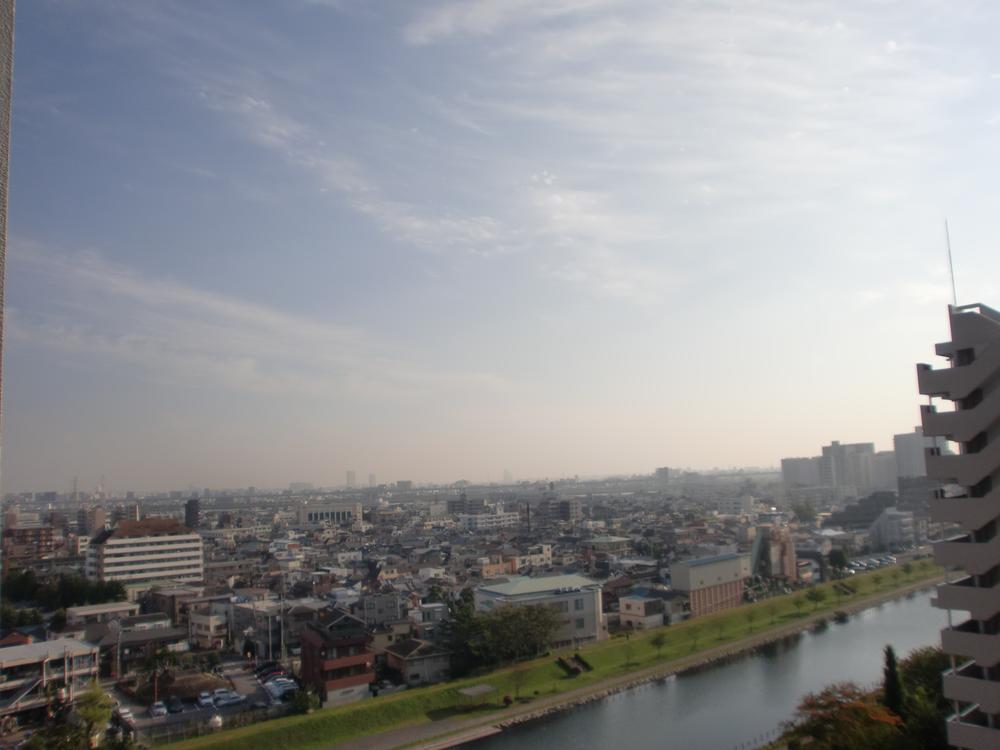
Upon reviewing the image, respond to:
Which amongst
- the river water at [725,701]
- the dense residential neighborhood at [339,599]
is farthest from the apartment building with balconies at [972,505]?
the dense residential neighborhood at [339,599]

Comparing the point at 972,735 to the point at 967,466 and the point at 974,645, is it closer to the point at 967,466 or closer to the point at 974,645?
the point at 974,645

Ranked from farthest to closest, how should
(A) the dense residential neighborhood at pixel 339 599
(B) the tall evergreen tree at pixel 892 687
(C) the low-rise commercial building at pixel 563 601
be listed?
1. (C) the low-rise commercial building at pixel 563 601
2. (A) the dense residential neighborhood at pixel 339 599
3. (B) the tall evergreen tree at pixel 892 687

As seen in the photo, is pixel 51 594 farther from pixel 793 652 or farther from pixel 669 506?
pixel 669 506

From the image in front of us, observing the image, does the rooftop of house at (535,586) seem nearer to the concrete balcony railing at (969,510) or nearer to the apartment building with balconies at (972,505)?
the apartment building with balconies at (972,505)

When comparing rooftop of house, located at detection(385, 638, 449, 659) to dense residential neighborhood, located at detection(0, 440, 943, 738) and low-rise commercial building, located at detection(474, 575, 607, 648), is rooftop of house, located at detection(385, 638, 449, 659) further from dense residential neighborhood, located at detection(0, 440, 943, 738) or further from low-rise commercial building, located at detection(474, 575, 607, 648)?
low-rise commercial building, located at detection(474, 575, 607, 648)

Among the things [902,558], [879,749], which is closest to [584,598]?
[879,749]

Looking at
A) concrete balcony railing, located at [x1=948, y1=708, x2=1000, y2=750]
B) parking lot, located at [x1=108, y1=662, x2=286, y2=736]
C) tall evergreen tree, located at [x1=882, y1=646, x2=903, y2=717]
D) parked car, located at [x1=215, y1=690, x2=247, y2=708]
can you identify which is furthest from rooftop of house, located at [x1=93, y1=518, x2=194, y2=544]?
concrete balcony railing, located at [x1=948, y1=708, x2=1000, y2=750]
